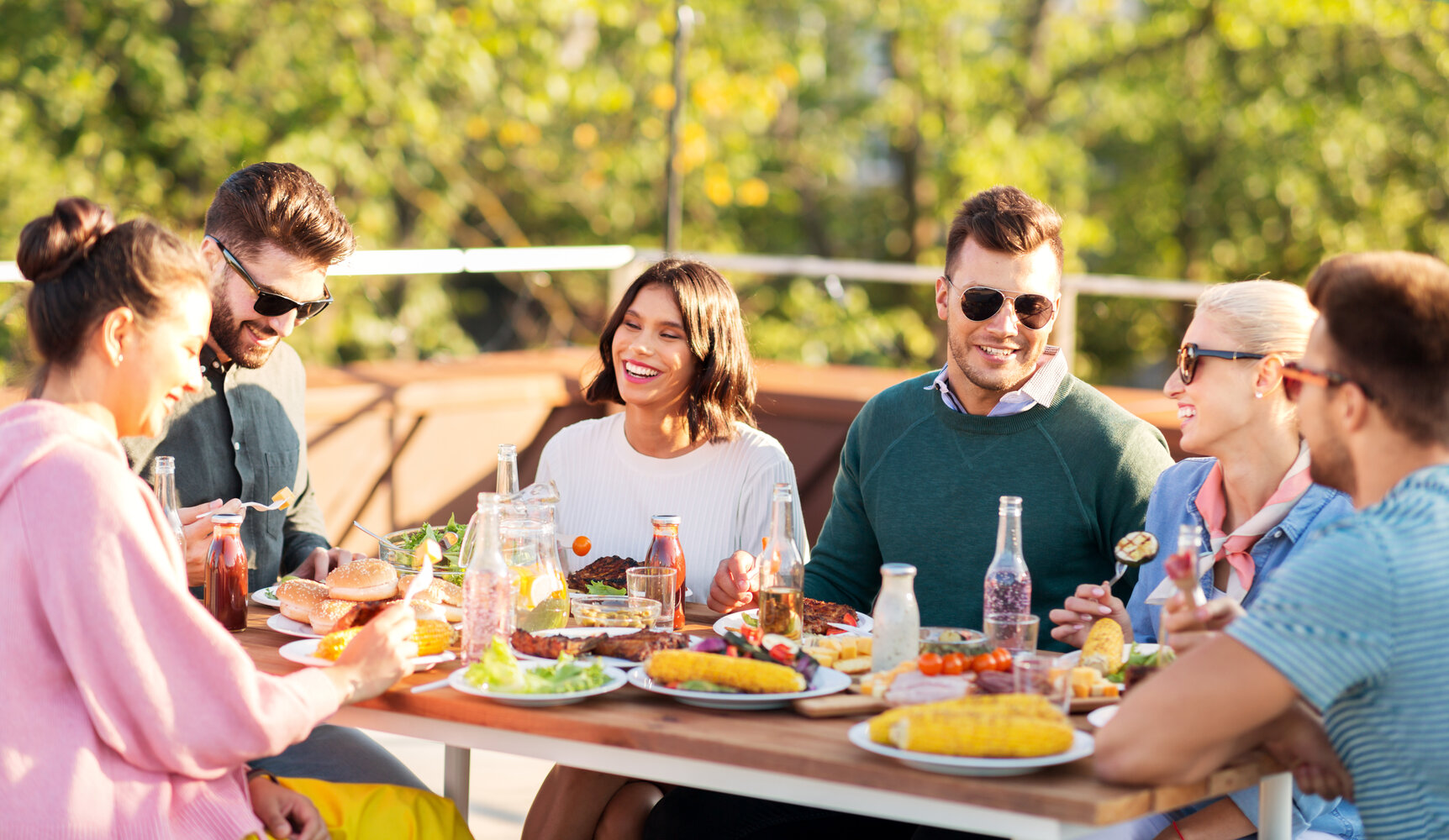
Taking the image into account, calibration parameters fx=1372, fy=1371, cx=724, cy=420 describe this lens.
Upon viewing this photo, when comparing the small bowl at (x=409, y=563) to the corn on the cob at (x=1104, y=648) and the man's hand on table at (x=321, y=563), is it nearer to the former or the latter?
the man's hand on table at (x=321, y=563)

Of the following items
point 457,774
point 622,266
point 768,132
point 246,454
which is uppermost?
point 768,132

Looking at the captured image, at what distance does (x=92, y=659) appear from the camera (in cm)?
185

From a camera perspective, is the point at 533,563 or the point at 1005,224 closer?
the point at 533,563

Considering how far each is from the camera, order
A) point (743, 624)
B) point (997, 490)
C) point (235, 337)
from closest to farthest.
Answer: point (743, 624)
point (235, 337)
point (997, 490)

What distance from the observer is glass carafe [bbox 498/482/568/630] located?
254cm

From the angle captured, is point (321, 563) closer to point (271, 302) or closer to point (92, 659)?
point (271, 302)

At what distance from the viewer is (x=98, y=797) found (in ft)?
6.19

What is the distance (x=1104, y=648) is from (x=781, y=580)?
0.58 m

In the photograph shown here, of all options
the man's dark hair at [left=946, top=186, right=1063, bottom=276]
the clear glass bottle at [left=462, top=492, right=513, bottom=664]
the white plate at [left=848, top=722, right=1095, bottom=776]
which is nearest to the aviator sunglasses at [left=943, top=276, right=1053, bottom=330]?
the man's dark hair at [left=946, top=186, right=1063, bottom=276]

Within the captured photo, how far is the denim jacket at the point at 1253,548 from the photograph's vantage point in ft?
7.89

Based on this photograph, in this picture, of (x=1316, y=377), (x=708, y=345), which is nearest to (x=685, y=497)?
(x=708, y=345)

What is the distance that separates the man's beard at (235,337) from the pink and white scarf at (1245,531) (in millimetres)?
1959

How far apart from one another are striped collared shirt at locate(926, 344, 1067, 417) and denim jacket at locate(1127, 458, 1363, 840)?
0.35m

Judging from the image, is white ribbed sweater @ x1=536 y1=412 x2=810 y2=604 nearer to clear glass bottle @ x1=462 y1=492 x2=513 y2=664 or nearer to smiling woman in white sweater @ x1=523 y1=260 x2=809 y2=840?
smiling woman in white sweater @ x1=523 y1=260 x2=809 y2=840
